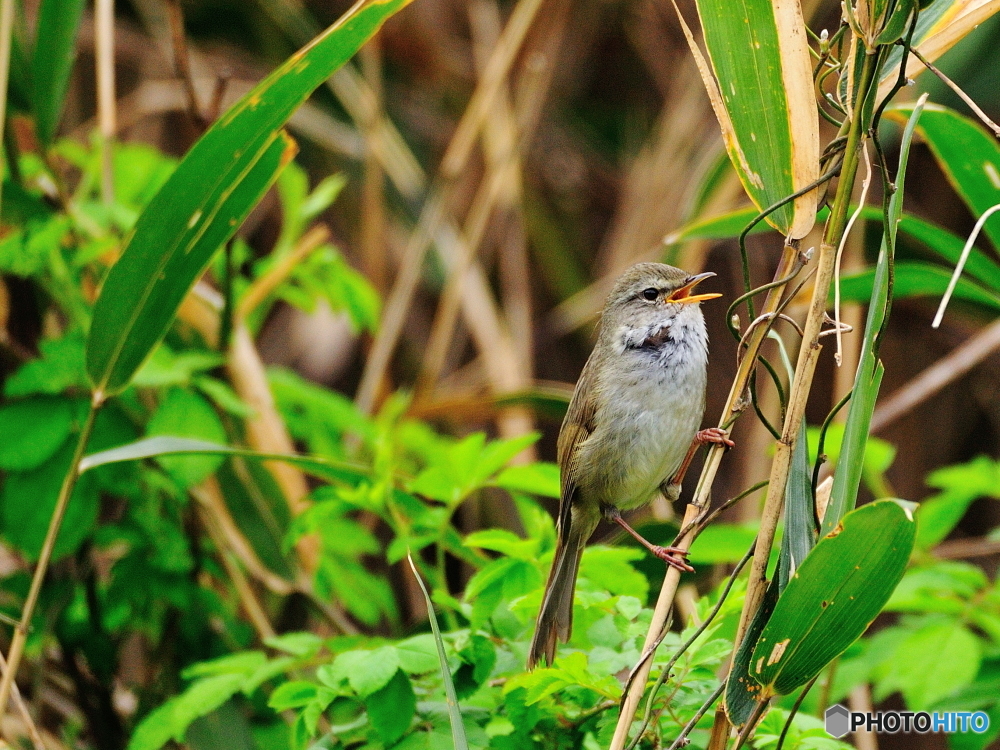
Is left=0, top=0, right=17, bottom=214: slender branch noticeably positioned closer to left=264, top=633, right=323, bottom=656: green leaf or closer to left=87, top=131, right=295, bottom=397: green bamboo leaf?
left=87, top=131, right=295, bottom=397: green bamboo leaf

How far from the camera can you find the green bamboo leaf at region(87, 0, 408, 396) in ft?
6.86

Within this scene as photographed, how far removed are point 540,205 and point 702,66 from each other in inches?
179

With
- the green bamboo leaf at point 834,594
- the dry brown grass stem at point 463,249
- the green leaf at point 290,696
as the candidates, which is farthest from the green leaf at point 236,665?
the dry brown grass stem at point 463,249

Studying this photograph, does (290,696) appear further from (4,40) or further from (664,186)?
(664,186)

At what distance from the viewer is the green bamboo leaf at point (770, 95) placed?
1691 mm

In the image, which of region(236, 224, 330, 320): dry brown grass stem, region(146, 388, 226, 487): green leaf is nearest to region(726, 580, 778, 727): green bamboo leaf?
region(146, 388, 226, 487): green leaf

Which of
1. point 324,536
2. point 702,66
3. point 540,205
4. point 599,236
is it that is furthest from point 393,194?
point 702,66

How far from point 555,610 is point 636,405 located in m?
0.81

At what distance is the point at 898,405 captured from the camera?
151 inches

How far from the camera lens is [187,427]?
112 inches

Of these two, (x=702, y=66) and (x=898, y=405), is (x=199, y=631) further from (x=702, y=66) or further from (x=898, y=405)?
(x=898, y=405)

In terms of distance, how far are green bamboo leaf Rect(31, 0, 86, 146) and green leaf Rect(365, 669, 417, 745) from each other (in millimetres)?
2278

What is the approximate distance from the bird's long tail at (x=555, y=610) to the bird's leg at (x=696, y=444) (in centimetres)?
39

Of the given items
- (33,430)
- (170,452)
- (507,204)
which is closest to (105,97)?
(33,430)
